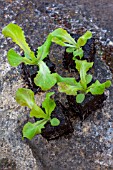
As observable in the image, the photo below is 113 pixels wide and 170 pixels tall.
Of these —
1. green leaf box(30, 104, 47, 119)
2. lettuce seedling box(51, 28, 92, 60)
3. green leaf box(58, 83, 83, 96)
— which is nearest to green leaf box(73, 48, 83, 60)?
lettuce seedling box(51, 28, 92, 60)

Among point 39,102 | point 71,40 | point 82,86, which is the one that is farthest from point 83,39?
point 39,102

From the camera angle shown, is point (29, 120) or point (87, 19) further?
point (87, 19)

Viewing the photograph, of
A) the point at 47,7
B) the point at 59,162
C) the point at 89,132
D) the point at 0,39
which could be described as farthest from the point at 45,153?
the point at 47,7

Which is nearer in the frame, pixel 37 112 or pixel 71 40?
pixel 37 112

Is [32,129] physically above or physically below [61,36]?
below

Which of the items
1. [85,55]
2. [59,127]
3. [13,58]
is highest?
[13,58]

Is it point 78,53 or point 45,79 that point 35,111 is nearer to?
point 45,79

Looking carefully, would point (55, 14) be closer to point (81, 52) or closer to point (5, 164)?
point (81, 52)
